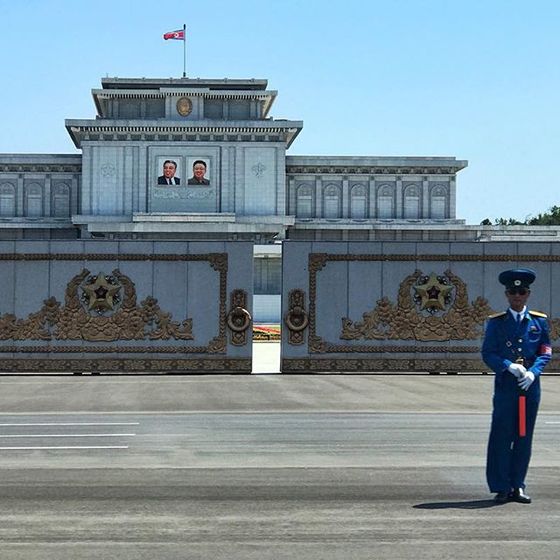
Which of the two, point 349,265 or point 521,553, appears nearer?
point 521,553

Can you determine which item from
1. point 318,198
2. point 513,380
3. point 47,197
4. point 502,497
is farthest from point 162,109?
point 502,497

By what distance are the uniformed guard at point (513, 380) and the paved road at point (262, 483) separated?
28 cm

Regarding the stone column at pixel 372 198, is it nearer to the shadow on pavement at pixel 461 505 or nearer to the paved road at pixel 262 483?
the paved road at pixel 262 483

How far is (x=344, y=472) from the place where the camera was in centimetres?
985

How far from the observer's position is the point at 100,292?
82.3 ft

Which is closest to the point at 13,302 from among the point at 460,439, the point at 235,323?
the point at 235,323

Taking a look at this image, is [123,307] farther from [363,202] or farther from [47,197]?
[363,202]

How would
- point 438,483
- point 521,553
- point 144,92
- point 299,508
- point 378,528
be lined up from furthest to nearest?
1. point 144,92
2. point 438,483
3. point 299,508
4. point 378,528
5. point 521,553

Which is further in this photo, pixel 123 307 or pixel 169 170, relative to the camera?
pixel 169 170

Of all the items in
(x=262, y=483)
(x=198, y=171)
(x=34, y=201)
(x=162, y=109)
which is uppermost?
(x=162, y=109)

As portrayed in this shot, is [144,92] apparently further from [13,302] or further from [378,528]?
[378,528]

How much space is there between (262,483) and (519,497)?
220 cm

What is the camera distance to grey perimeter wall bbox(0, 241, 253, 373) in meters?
25.0

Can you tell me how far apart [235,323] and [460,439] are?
13097mm
